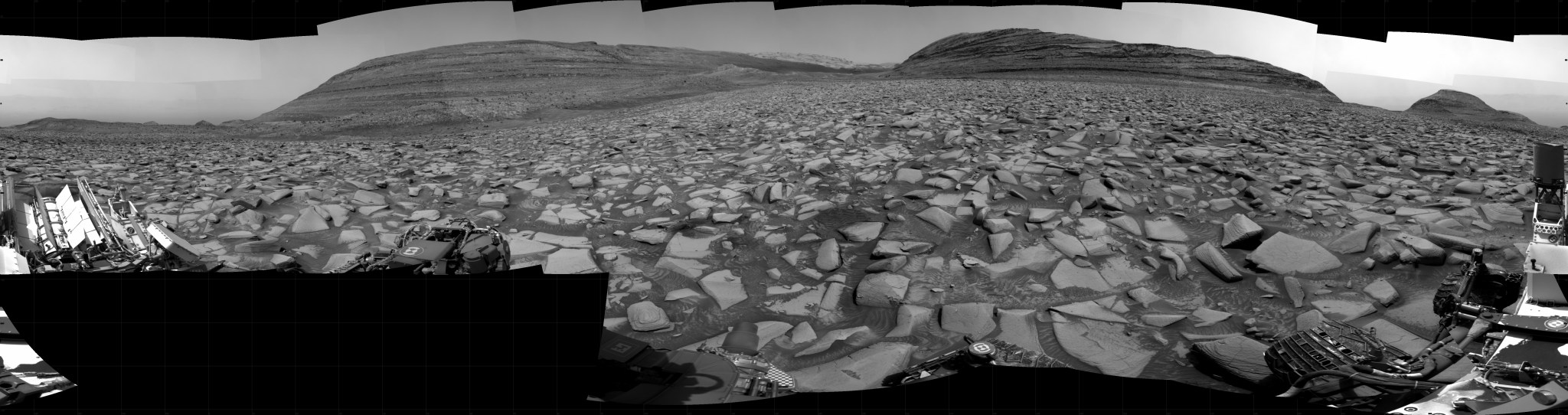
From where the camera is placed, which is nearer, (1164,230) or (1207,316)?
(1207,316)

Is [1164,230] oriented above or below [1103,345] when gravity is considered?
above

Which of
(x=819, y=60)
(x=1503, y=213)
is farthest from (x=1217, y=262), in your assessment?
(x=819, y=60)

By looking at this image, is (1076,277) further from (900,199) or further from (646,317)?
(646,317)

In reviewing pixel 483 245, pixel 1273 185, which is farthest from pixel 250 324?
pixel 1273 185

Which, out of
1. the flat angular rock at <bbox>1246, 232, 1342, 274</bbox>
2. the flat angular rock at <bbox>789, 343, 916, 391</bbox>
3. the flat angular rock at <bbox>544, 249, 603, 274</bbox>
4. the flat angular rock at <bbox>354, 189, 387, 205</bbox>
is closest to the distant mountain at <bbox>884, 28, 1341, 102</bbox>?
the flat angular rock at <bbox>1246, 232, 1342, 274</bbox>

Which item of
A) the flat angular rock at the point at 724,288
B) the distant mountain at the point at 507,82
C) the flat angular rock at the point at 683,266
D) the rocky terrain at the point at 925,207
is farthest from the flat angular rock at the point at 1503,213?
the flat angular rock at the point at 683,266

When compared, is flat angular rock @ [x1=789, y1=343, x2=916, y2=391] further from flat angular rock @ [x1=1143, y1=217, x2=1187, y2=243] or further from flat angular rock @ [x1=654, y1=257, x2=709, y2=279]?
flat angular rock @ [x1=1143, y1=217, x2=1187, y2=243]

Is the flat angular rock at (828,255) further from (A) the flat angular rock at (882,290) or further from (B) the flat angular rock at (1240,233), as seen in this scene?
(B) the flat angular rock at (1240,233)
